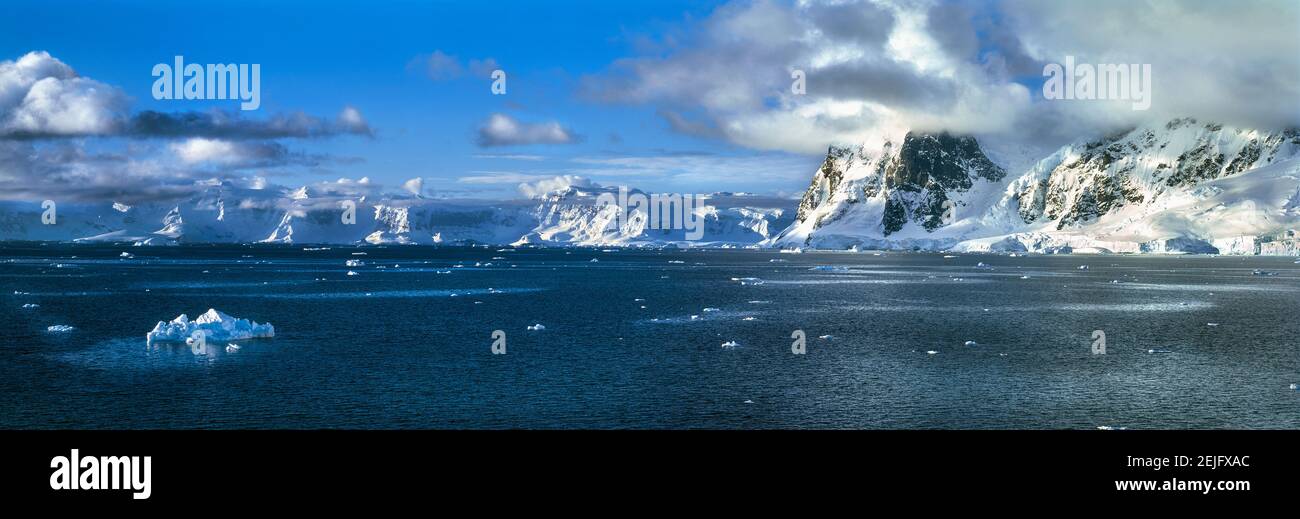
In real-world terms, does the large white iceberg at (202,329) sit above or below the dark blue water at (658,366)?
above

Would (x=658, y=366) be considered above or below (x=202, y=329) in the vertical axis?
below

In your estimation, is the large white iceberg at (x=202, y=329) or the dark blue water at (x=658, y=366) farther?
the large white iceberg at (x=202, y=329)

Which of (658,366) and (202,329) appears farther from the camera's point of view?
(202,329)

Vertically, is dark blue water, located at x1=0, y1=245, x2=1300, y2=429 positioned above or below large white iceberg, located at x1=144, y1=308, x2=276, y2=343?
below

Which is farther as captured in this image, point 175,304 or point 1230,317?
point 175,304

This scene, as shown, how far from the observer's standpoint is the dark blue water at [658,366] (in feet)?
110

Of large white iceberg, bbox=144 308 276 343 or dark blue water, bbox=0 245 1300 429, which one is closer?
dark blue water, bbox=0 245 1300 429

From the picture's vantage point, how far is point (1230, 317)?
70.1 m

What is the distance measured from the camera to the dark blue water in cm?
3341

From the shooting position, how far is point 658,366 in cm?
4394
